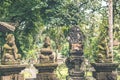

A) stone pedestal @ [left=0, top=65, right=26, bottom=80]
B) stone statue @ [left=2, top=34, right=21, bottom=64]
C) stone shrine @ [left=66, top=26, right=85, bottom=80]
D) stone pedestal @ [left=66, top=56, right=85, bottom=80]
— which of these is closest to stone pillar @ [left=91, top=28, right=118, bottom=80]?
stone pedestal @ [left=0, top=65, right=26, bottom=80]

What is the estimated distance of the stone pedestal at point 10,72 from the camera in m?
13.0

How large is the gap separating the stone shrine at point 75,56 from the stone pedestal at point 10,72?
32.1 ft

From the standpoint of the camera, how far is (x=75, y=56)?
79.4 ft

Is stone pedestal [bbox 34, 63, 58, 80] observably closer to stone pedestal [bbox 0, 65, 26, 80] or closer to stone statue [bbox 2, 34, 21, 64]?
stone pedestal [bbox 0, 65, 26, 80]

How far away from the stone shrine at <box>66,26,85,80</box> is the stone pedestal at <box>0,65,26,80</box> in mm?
Result: 9773

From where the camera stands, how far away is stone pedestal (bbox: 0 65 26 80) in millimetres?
13034

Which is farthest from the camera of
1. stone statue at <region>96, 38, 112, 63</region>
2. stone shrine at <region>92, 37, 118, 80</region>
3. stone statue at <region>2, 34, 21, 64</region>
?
stone statue at <region>96, 38, 112, 63</region>

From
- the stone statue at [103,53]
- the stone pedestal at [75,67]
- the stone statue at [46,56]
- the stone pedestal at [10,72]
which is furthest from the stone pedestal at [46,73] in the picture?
the stone pedestal at [75,67]

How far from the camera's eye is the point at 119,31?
31984mm

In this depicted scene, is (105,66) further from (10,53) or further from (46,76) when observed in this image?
(10,53)

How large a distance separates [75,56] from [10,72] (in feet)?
36.7

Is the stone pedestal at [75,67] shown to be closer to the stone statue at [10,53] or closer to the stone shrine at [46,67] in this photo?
the stone shrine at [46,67]

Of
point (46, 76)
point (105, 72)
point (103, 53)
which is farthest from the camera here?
point (46, 76)

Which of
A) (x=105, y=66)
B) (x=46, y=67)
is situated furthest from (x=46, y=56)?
(x=105, y=66)
